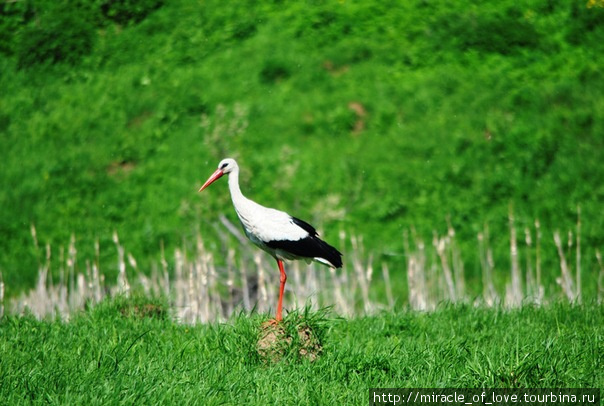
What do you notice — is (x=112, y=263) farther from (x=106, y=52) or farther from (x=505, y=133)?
(x=505, y=133)

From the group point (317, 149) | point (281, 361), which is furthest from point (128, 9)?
point (281, 361)

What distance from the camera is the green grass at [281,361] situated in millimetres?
4750

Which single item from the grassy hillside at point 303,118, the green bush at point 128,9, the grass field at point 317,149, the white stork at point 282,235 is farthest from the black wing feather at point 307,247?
the green bush at point 128,9

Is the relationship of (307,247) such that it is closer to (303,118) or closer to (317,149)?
(317,149)

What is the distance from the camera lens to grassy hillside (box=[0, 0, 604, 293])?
459 inches

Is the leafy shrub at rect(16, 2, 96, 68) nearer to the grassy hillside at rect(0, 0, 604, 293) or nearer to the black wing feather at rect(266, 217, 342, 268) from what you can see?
the grassy hillside at rect(0, 0, 604, 293)

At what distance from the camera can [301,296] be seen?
26.1 ft

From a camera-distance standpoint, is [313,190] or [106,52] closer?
[313,190]

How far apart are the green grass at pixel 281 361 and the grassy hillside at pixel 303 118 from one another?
427cm

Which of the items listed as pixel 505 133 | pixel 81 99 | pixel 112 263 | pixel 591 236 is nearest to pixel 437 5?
pixel 505 133

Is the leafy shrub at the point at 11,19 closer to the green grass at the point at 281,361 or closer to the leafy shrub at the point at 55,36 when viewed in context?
the leafy shrub at the point at 55,36

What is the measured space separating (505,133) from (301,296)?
5.84 m

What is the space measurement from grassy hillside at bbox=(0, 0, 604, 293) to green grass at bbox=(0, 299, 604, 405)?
14.0 feet

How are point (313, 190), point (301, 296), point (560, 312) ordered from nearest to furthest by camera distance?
point (560, 312) → point (301, 296) → point (313, 190)
